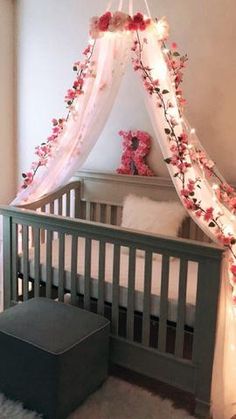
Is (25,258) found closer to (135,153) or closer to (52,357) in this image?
(52,357)

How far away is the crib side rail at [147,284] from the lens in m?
2.02

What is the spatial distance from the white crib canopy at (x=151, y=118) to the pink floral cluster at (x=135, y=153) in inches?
24.3

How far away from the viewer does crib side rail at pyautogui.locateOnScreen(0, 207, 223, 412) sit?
202 cm

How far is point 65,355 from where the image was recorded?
6.39ft

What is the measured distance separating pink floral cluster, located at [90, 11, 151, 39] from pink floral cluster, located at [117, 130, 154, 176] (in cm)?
99

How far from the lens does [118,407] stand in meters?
2.13

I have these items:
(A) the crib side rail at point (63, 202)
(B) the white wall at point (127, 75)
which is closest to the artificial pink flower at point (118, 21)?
(B) the white wall at point (127, 75)

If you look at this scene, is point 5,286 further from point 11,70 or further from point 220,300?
point 11,70

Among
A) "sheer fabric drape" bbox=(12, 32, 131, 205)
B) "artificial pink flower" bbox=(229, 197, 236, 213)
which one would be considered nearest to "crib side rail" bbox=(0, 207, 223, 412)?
"sheer fabric drape" bbox=(12, 32, 131, 205)

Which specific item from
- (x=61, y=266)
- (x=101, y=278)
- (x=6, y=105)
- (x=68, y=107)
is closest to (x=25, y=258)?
(x=61, y=266)

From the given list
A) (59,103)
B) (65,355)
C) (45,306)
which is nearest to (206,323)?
(65,355)

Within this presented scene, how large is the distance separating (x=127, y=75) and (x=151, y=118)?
1.06 m

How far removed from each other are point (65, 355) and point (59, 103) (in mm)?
2336

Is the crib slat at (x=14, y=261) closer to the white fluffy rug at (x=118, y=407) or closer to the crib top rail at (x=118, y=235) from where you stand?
the crib top rail at (x=118, y=235)
